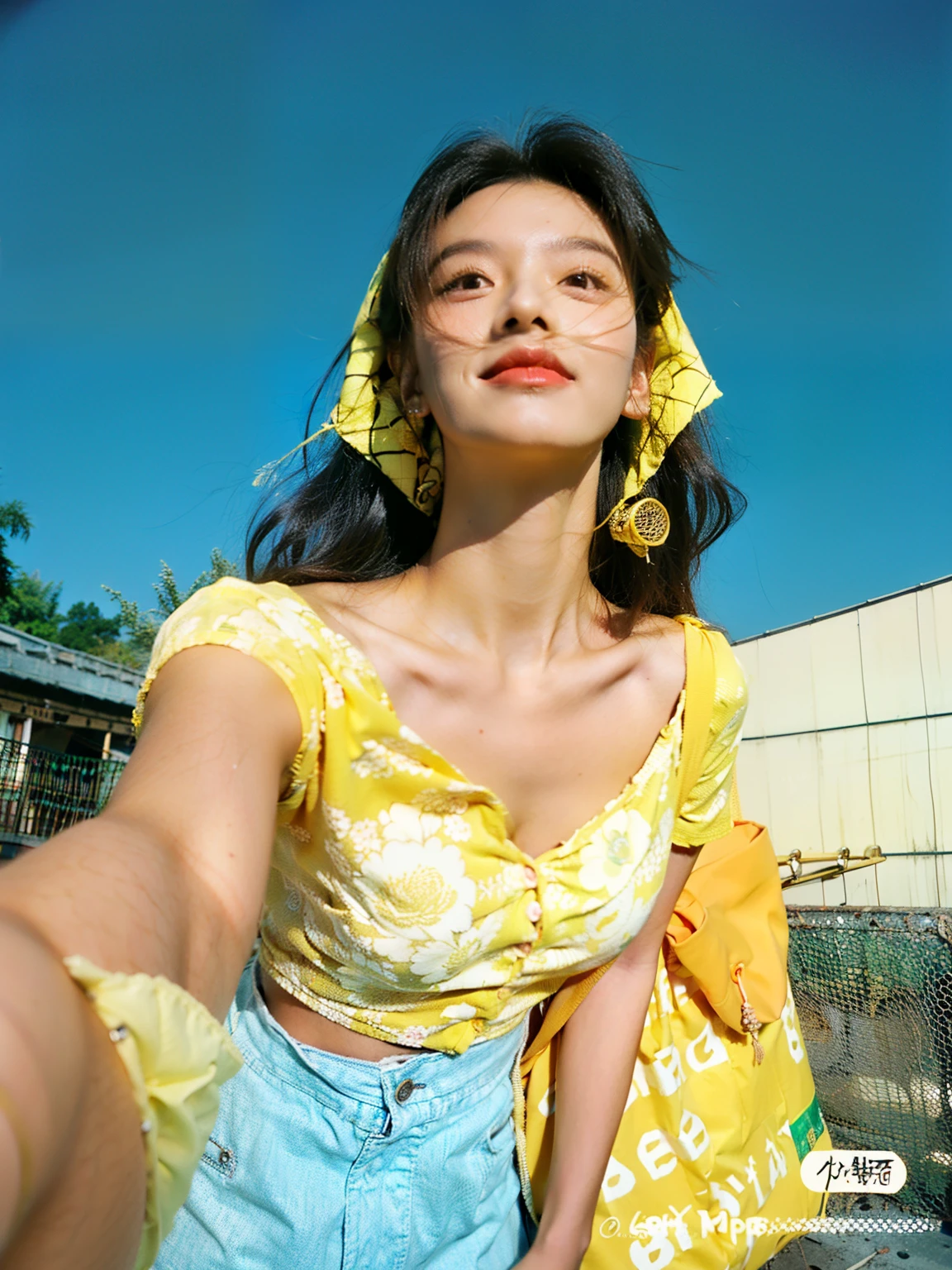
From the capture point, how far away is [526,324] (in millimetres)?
1607

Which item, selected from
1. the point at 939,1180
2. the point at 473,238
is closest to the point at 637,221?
the point at 473,238

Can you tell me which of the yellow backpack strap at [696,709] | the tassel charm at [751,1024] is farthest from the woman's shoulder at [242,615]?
the tassel charm at [751,1024]

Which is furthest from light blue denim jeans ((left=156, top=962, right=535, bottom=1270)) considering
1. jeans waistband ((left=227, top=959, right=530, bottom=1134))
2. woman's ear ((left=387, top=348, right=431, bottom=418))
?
woman's ear ((left=387, top=348, right=431, bottom=418))

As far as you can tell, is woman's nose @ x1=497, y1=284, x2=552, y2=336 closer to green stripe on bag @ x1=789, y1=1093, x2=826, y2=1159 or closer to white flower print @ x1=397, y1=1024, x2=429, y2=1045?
white flower print @ x1=397, y1=1024, x2=429, y2=1045

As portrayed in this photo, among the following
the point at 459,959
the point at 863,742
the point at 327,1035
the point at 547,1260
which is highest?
the point at 863,742

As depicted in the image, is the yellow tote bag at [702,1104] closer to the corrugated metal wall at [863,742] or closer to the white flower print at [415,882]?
the white flower print at [415,882]

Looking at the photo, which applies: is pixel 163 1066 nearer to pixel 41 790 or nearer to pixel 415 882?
pixel 415 882

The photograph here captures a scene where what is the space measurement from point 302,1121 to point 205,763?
34.9 inches

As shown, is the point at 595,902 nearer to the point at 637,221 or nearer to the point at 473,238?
the point at 473,238

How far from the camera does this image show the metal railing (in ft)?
52.1

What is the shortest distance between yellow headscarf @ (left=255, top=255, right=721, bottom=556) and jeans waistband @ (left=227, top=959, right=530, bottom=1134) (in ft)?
3.77

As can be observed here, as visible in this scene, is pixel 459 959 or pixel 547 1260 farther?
pixel 547 1260

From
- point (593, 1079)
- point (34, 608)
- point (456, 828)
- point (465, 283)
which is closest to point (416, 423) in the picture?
point (465, 283)

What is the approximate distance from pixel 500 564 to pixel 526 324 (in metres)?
0.46
